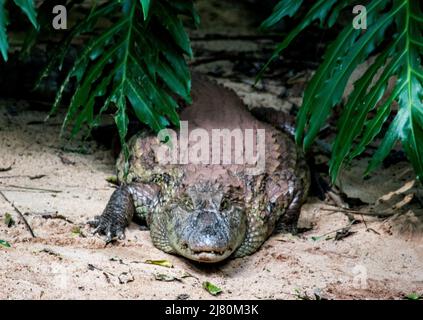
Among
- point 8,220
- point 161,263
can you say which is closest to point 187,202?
point 161,263

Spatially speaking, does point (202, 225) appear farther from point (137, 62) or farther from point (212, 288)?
point (137, 62)

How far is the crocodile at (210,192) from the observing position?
5.04 m

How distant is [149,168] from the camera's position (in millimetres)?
5922

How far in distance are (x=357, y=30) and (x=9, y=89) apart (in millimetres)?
4063

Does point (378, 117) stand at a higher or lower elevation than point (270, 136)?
lower

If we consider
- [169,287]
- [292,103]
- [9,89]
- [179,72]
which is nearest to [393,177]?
[292,103]

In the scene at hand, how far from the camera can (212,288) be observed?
4480 mm

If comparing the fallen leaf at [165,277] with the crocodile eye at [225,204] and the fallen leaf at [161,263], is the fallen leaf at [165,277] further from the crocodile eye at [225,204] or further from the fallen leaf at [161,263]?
the crocodile eye at [225,204]

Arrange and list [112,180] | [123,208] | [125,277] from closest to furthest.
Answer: [125,277], [123,208], [112,180]

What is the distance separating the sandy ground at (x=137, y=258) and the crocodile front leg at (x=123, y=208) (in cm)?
10

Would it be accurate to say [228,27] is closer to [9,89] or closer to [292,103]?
[292,103]

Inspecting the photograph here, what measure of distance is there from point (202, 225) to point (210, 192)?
384 mm

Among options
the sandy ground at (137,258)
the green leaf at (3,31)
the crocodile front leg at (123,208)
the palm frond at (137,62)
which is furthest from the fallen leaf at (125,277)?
the green leaf at (3,31)

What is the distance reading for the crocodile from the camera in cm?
504
